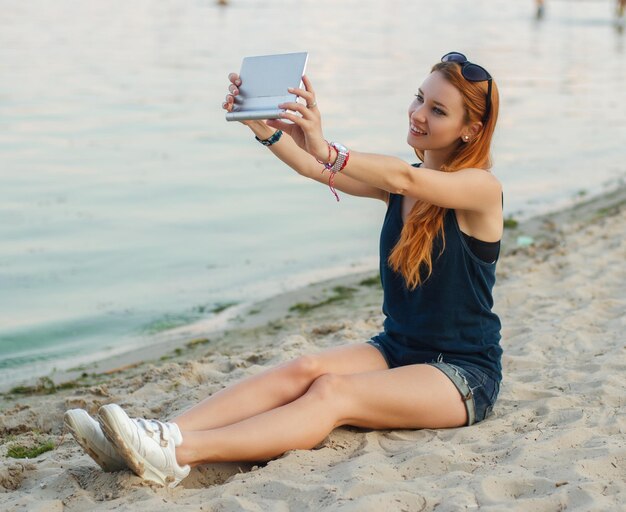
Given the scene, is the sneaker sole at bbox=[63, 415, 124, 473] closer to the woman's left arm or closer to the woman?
the woman

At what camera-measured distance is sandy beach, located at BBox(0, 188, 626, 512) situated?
3406mm

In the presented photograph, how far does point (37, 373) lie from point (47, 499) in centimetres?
273

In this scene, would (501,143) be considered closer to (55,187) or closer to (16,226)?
(55,187)

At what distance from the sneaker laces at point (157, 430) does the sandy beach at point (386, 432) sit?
7.2 inches

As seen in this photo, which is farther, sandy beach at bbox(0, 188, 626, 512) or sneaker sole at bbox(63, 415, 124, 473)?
sneaker sole at bbox(63, 415, 124, 473)

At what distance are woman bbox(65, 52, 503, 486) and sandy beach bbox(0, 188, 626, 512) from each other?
125 millimetres

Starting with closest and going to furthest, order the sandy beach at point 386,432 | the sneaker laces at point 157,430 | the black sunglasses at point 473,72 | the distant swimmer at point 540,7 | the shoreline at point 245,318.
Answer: the sandy beach at point 386,432 → the sneaker laces at point 157,430 → the black sunglasses at point 473,72 → the shoreline at point 245,318 → the distant swimmer at point 540,7

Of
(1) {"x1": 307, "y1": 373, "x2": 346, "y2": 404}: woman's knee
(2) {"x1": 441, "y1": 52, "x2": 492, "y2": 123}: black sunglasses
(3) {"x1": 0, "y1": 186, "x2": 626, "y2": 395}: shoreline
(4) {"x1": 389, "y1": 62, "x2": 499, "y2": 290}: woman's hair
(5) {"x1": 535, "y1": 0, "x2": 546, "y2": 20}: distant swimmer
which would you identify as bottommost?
(3) {"x1": 0, "y1": 186, "x2": 626, "y2": 395}: shoreline

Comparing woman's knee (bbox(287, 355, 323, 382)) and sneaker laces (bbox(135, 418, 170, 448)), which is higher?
woman's knee (bbox(287, 355, 323, 382))

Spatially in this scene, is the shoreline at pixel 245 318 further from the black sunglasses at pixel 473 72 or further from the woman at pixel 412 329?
the black sunglasses at pixel 473 72

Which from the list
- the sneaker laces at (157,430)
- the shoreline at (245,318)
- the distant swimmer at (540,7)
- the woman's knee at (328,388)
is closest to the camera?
the sneaker laces at (157,430)

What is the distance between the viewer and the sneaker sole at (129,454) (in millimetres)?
3453

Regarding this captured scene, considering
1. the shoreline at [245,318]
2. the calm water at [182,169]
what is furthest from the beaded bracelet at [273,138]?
the calm water at [182,169]

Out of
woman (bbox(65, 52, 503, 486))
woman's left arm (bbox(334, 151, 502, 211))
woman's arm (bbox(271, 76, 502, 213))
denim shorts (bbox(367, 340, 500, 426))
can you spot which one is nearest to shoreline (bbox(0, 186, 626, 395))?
woman (bbox(65, 52, 503, 486))
